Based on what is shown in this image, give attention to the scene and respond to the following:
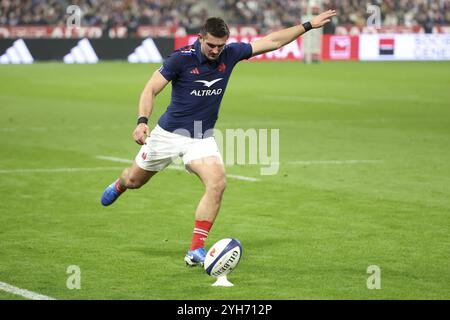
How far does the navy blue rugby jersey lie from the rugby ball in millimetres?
1500

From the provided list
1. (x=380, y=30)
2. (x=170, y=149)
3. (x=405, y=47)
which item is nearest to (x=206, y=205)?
(x=170, y=149)

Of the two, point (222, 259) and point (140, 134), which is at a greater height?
point (140, 134)

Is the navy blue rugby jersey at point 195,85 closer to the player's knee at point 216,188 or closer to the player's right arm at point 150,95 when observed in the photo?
the player's right arm at point 150,95

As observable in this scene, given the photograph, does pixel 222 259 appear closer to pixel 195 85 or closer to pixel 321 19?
pixel 195 85

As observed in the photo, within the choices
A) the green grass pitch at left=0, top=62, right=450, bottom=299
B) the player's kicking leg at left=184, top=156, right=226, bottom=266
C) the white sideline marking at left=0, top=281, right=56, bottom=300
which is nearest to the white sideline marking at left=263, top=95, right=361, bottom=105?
the green grass pitch at left=0, top=62, right=450, bottom=299

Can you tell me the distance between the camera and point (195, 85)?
32.1ft

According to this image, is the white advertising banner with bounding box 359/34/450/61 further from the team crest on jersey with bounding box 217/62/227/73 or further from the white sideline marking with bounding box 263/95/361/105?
the team crest on jersey with bounding box 217/62/227/73

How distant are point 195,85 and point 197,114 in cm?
29

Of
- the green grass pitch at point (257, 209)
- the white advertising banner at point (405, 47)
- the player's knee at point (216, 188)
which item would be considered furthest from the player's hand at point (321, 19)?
the white advertising banner at point (405, 47)

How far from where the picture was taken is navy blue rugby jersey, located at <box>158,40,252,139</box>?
9656mm

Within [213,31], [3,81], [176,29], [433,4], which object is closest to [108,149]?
[213,31]

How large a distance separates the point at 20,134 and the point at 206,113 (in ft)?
38.2

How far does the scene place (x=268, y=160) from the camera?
17.1 meters
